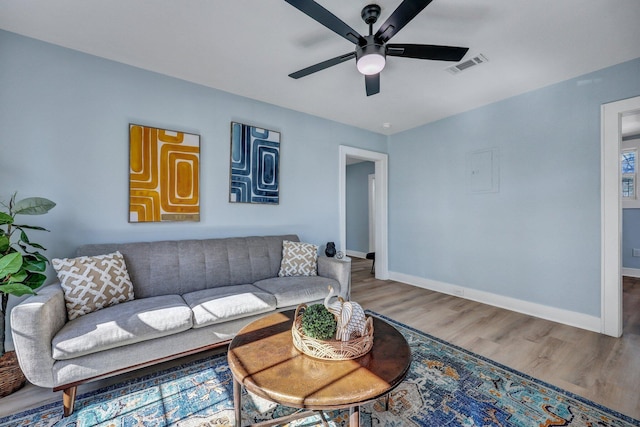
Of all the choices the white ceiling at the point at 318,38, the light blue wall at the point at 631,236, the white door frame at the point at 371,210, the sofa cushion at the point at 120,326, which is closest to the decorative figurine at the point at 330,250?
the white ceiling at the point at 318,38

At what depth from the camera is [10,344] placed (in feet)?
6.95

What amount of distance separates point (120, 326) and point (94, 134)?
5.81 feet

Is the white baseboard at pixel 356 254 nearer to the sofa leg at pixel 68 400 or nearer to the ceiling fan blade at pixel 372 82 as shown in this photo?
the ceiling fan blade at pixel 372 82

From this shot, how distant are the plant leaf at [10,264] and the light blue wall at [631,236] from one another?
8011 mm

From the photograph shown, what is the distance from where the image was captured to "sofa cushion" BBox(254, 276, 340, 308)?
250cm

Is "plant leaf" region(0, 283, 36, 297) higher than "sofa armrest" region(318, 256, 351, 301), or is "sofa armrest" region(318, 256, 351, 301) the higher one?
"plant leaf" region(0, 283, 36, 297)

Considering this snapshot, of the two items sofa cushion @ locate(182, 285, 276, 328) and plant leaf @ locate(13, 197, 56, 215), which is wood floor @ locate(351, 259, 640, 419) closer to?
sofa cushion @ locate(182, 285, 276, 328)

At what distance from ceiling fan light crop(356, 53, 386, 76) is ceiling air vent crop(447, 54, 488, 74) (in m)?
1.24

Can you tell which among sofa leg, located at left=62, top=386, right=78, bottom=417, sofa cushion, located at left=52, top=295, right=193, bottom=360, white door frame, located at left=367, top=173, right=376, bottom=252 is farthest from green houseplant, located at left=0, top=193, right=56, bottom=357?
white door frame, located at left=367, top=173, right=376, bottom=252

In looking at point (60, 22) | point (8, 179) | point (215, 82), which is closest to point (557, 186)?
point (215, 82)

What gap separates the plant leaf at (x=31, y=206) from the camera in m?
1.87

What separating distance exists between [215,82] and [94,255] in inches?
80.9

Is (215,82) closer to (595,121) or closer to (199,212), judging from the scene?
(199,212)

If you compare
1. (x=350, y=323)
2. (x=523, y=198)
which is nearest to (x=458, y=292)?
(x=523, y=198)
